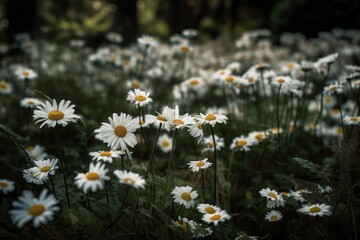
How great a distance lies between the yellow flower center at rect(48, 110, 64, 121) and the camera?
5.67 feet

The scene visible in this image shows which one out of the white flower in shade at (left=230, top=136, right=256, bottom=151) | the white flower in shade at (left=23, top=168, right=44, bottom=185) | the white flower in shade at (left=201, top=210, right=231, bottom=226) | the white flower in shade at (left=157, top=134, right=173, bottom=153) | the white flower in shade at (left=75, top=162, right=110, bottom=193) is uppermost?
the white flower in shade at (left=157, top=134, right=173, bottom=153)

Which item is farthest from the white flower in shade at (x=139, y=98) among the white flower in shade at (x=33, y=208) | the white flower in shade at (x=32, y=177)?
the white flower in shade at (x=33, y=208)

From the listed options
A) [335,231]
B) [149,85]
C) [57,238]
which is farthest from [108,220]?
[149,85]

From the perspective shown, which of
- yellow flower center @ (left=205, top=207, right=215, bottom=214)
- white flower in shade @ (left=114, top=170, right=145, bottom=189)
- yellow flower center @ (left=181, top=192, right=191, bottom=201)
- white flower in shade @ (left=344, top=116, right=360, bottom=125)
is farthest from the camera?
white flower in shade @ (left=344, top=116, right=360, bottom=125)

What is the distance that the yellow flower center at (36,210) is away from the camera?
1257 millimetres

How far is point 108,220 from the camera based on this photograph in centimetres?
171

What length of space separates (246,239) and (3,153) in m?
2.39

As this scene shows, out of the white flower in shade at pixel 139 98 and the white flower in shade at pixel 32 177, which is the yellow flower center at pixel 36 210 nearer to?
the white flower in shade at pixel 32 177

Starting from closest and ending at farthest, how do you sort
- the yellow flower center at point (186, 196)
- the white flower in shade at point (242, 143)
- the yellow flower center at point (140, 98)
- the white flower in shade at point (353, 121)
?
1. the yellow flower center at point (186, 196)
2. the yellow flower center at point (140, 98)
3. the white flower in shade at point (353, 121)
4. the white flower in shade at point (242, 143)

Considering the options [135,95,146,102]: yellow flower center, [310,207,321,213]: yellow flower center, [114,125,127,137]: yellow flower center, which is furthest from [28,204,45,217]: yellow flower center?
[310,207,321,213]: yellow flower center

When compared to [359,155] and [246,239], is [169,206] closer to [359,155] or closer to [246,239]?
[246,239]

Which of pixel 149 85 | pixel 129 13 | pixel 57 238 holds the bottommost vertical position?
pixel 57 238

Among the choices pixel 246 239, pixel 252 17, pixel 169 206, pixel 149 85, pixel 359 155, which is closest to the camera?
pixel 246 239

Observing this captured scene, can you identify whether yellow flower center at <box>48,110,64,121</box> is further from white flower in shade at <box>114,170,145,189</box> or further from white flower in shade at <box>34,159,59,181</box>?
white flower in shade at <box>114,170,145,189</box>
